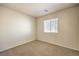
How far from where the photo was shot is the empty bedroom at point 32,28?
2861mm

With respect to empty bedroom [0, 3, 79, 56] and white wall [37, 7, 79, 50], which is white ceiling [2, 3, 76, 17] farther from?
white wall [37, 7, 79, 50]

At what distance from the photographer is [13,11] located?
3.07 metres

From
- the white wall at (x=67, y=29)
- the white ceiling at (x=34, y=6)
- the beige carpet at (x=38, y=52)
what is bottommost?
the beige carpet at (x=38, y=52)

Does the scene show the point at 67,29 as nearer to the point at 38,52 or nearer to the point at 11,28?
the point at 38,52

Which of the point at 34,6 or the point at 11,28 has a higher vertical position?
the point at 34,6

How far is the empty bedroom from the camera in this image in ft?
9.39

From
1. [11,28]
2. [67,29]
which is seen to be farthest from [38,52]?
[67,29]

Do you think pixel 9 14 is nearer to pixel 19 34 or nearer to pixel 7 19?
pixel 7 19

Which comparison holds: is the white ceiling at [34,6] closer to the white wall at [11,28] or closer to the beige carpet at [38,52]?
the white wall at [11,28]

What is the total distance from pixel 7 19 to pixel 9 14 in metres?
0.21

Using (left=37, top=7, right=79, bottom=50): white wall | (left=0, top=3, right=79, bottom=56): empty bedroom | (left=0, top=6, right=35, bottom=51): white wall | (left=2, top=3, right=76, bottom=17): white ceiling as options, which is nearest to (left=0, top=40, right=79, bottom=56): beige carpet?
(left=0, top=3, right=79, bottom=56): empty bedroom

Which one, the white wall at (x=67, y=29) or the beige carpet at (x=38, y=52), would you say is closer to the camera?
the beige carpet at (x=38, y=52)

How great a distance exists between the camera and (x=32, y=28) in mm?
3594

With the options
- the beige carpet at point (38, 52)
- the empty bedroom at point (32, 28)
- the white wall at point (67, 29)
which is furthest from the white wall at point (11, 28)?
the white wall at point (67, 29)
